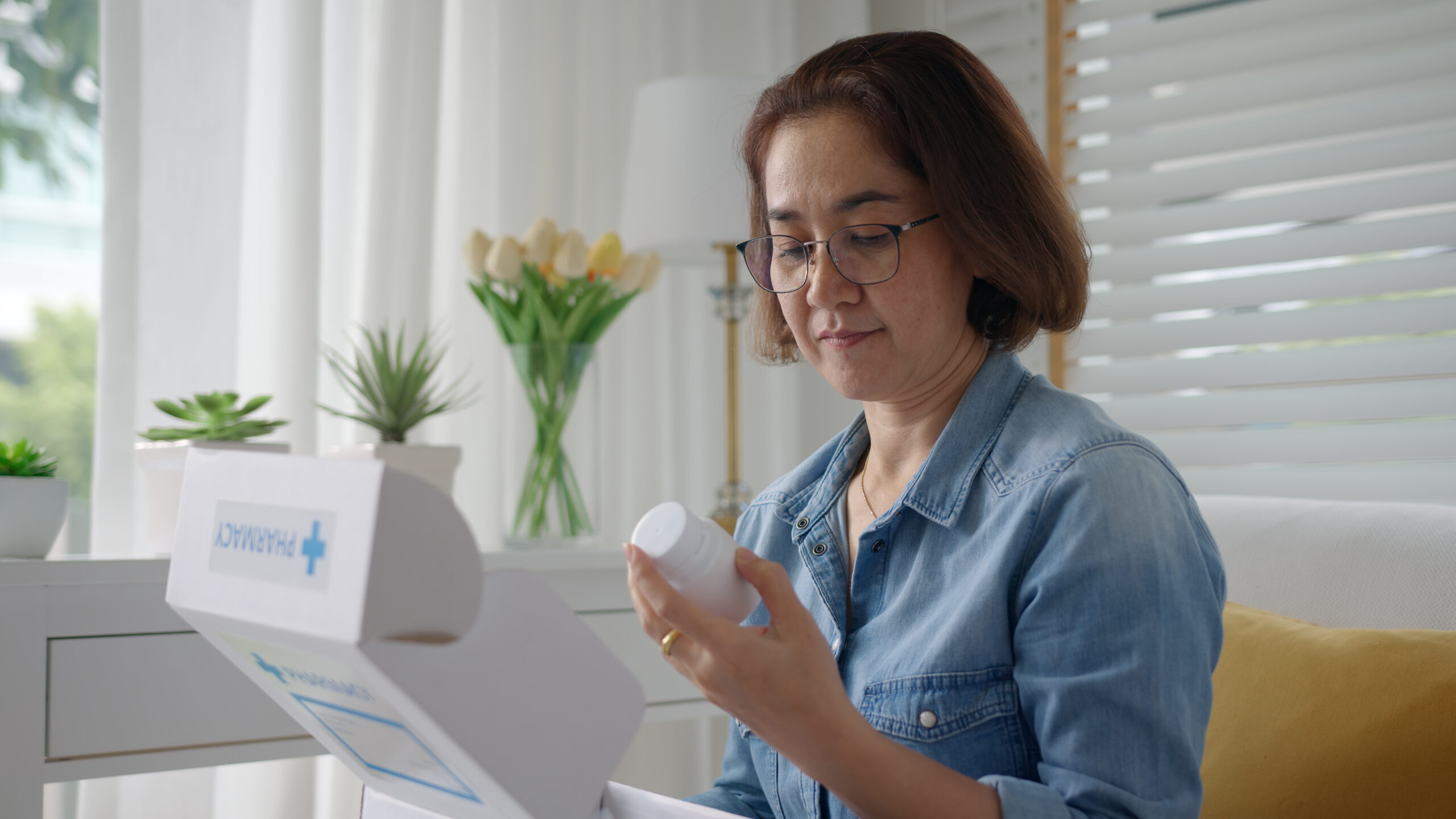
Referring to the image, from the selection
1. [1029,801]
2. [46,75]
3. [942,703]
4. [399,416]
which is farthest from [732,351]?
[1029,801]

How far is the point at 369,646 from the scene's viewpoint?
46 cm

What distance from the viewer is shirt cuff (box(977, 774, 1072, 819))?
65cm

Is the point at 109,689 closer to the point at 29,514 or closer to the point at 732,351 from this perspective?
the point at 29,514

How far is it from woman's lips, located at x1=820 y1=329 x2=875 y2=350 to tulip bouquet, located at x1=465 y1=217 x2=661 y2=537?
840 mm

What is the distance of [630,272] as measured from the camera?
1.76 m

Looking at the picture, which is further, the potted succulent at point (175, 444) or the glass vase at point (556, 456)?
the glass vase at point (556, 456)

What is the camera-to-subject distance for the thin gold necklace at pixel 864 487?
3.15 ft

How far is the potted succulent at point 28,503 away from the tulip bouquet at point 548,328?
0.62 meters

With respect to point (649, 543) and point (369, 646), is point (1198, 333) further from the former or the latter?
point (369, 646)

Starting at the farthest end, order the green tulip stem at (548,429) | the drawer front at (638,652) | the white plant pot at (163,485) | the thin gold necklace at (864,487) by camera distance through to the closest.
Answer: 1. the green tulip stem at (548,429)
2. the drawer front at (638,652)
3. the white plant pot at (163,485)
4. the thin gold necklace at (864,487)

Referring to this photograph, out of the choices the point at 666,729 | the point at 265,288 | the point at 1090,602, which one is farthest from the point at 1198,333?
the point at 265,288

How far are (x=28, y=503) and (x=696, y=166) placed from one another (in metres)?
1.05

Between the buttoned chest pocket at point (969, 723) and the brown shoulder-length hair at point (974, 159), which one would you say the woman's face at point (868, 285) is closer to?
the brown shoulder-length hair at point (974, 159)

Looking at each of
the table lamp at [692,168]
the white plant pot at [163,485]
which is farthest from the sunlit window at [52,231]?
the table lamp at [692,168]
